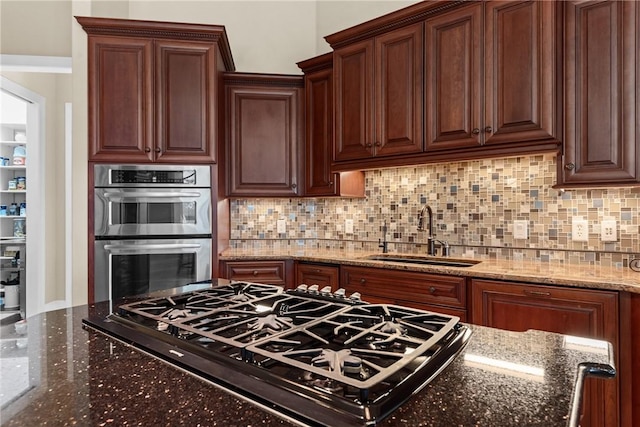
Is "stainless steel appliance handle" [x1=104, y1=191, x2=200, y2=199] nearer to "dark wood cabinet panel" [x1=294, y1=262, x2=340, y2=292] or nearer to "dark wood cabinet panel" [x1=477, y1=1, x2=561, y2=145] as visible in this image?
"dark wood cabinet panel" [x1=294, y1=262, x2=340, y2=292]

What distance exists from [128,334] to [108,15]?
11.2ft

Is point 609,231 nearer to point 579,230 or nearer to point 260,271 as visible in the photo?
point 579,230

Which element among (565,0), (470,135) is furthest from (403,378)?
(565,0)

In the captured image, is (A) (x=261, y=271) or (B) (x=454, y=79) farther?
(A) (x=261, y=271)

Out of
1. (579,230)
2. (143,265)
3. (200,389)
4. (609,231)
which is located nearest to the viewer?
(200,389)

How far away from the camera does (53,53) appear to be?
3.36 m

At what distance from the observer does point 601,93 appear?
6.52 feet

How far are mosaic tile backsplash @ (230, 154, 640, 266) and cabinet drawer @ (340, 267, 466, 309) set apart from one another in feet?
2.12

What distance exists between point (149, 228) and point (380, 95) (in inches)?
75.7

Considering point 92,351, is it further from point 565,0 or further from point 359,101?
point 565,0

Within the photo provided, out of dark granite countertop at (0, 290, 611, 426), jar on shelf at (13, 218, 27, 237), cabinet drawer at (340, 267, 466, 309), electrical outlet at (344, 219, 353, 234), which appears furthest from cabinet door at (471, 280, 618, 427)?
jar on shelf at (13, 218, 27, 237)

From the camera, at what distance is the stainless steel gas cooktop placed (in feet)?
1.88

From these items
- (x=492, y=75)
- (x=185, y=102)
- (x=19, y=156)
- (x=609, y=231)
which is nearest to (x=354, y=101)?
(x=492, y=75)

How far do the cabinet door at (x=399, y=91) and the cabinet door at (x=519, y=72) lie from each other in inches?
16.8
